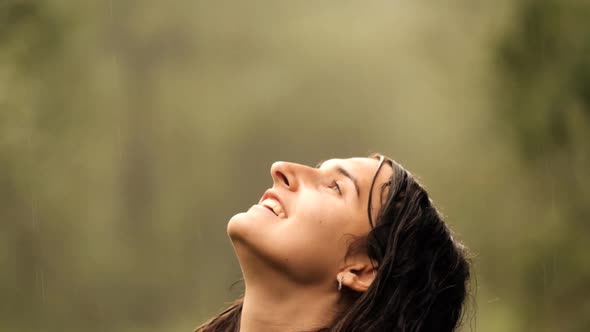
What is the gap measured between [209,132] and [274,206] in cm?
867

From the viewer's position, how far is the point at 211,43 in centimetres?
1136

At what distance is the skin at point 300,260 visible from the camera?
2342mm

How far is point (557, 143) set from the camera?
7.17 m

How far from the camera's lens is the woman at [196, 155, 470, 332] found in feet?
7.68

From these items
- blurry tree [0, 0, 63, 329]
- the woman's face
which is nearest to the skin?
the woman's face

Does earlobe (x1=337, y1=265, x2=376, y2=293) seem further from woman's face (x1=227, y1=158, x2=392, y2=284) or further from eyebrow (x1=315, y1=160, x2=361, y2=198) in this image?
eyebrow (x1=315, y1=160, x2=361, y2=198)

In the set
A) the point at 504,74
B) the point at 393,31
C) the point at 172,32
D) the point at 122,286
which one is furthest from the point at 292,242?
the point at 393,31

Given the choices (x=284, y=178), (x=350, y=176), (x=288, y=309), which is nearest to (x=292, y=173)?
(x=284, y=178)

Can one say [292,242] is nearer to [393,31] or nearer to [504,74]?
[504,74]

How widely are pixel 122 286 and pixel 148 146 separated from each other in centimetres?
215

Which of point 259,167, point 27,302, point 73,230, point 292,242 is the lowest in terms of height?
point 27,302

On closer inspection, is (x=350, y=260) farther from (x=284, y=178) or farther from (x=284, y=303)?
(x=284, y=178)

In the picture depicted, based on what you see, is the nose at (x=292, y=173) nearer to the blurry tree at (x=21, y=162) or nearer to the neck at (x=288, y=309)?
the neck at (x=288, y=309)

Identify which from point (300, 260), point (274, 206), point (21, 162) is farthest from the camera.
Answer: point (21, 162)
